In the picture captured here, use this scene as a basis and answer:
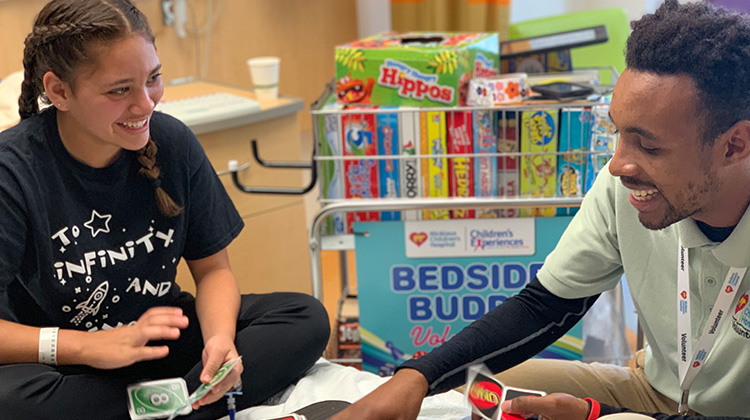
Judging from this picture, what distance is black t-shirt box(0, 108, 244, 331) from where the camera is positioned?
1.39 metres

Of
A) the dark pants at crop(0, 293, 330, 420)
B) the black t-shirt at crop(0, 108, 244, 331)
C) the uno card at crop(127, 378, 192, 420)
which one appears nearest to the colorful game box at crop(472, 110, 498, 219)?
the dark pants at crop(0, 293, 330, 420)

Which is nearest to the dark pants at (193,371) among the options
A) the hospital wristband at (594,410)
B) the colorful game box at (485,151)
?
the colorful game box at (485,151)

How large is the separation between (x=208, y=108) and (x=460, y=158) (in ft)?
2.66

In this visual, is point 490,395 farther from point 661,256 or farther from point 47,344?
point 47,344

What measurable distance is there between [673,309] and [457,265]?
0.69 meters

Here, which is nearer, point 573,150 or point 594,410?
point 594,410

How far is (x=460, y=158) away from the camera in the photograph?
186 cm

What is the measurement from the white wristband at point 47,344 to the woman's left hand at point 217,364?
0.81ft

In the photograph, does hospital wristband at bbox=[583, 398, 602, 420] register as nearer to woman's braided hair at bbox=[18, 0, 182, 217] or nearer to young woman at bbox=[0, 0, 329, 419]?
young woman at bbox=[0, 0, 329, 419]

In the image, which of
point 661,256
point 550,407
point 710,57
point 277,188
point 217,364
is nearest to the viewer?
point 710,57

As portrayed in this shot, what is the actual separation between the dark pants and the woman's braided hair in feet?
1.62

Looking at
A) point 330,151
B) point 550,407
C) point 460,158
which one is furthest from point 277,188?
point 550,407

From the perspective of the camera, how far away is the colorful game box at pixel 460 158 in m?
1.84

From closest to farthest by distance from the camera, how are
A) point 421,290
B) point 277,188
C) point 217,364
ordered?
→ point 217,364, point 421,290, point 277,188
